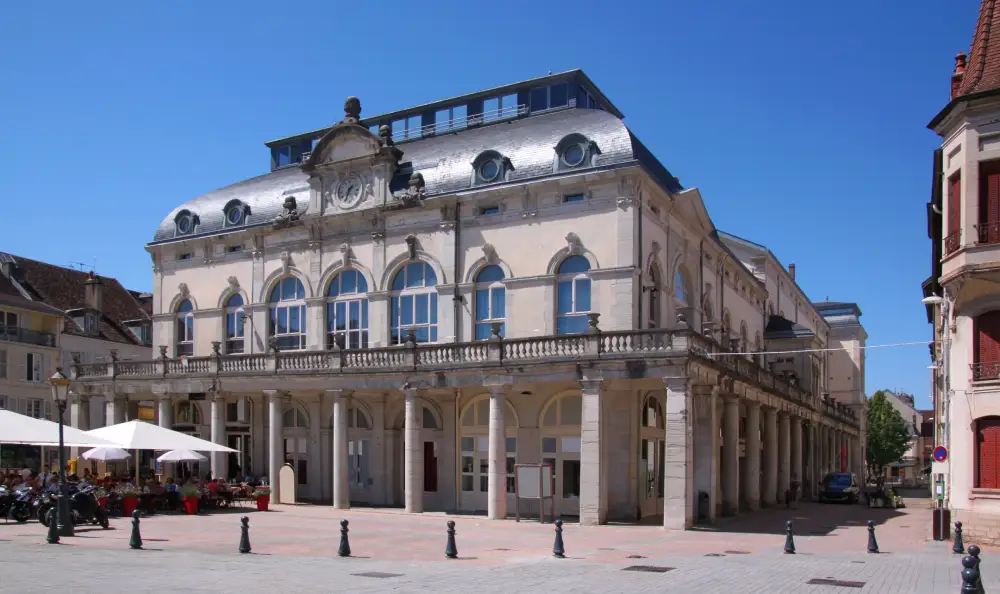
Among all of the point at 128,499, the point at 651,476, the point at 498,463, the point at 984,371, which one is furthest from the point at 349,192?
the point at 984,371

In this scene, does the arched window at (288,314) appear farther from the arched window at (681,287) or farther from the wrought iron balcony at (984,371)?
the wrought iron balcony at (984,371)

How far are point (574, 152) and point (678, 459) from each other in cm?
1084

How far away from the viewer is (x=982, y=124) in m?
23.0

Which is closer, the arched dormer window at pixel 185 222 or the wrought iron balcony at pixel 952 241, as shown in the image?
the wrought iron balcony at pixel 952 241

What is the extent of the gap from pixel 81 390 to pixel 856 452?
5682 cm

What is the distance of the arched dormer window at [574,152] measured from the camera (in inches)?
1225

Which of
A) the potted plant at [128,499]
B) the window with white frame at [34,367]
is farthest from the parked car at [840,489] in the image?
the window with white frame at [34,367]

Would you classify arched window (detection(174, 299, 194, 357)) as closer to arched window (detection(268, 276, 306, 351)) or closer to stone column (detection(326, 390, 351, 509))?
arched window (detection(268, 276, 306, 351))

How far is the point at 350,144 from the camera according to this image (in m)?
36.4

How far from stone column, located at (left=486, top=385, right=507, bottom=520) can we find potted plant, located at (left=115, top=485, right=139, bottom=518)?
10688 mm

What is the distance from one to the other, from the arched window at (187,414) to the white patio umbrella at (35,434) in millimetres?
14812

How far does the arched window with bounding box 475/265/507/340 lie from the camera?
108 ft

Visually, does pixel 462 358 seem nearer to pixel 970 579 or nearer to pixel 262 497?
pixel 262 497

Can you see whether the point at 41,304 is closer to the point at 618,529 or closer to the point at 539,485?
the point at 539,485
